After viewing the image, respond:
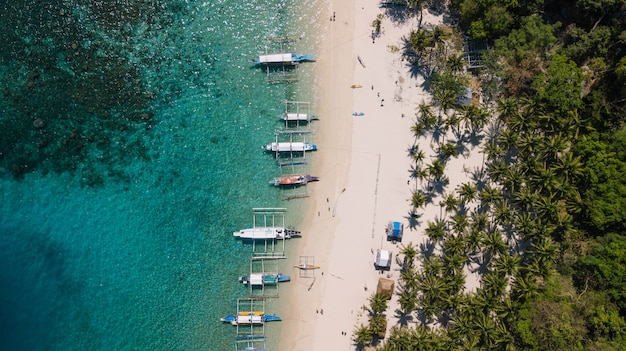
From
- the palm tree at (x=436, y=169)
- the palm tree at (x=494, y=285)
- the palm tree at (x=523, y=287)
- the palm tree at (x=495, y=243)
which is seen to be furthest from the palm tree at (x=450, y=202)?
the palm tree at (x=523, y=287)

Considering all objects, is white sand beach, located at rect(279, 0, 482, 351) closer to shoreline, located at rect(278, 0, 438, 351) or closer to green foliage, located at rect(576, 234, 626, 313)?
shoreline, located at rect(278, 0, 438, 351)

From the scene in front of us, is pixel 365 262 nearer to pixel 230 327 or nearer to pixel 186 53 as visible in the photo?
pixel 230 327

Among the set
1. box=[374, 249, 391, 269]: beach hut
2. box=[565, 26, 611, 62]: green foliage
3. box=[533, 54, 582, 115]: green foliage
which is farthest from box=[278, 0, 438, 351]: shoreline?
box=[565, 26, 611, 62]: green foliage

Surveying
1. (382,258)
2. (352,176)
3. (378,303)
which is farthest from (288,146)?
(378,303)

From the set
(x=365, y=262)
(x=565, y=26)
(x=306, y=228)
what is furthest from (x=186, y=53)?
(x=565, y=26)

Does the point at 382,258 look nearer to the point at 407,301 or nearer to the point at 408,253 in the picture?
the point at 408,253

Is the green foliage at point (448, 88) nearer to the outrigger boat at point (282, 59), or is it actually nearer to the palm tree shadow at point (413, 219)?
the palm tree shadow at point (413, 219)
